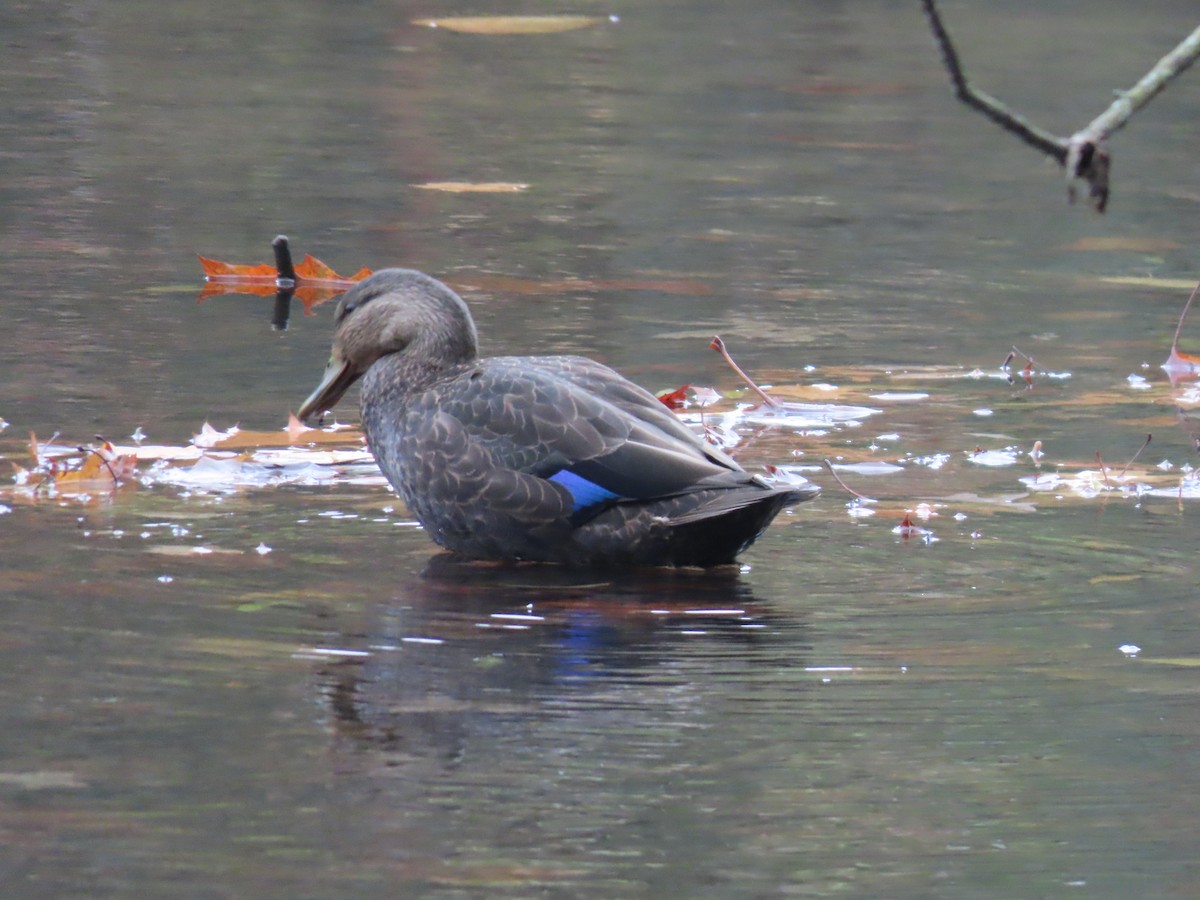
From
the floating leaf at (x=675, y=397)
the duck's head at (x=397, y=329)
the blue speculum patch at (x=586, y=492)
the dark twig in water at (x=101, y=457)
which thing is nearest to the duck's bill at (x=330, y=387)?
the duck's head at (x=397, y=329)

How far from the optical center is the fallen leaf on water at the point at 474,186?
531 inches

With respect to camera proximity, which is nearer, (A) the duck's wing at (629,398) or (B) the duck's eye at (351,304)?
(A) the duck's wing at (629,398)

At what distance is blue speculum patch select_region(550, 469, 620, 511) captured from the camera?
652cm

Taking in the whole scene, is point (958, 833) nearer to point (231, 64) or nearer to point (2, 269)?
point (2, 269)

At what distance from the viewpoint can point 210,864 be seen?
165 inches

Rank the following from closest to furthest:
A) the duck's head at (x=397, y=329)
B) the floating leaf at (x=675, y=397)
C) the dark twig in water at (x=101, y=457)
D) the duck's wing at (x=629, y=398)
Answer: the duck's wing at (x=629, y=398), the duck's head at (x=397, y=329), the dark twig in water at (x=101, y=457), the floating leaf at (x=675, y=397)

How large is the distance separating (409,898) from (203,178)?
31.8 ft

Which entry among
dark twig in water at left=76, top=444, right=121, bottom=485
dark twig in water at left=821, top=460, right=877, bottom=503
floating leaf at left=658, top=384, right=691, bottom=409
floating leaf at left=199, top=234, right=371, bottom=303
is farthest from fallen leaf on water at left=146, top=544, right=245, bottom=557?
floating leaf at left=199, top=234, right=371, bottom=303

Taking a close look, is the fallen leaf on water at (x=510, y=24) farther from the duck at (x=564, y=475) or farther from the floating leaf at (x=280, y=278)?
the duck at (x=564, y=475)

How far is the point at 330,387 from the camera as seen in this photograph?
24.4 feet

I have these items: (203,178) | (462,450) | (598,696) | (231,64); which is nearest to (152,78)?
(231,64)

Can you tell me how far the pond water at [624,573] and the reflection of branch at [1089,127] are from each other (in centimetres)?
214

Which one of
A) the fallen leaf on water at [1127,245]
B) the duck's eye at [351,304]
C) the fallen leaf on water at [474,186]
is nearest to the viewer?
the duck's eye at [351,304]

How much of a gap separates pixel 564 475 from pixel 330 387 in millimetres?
1209
